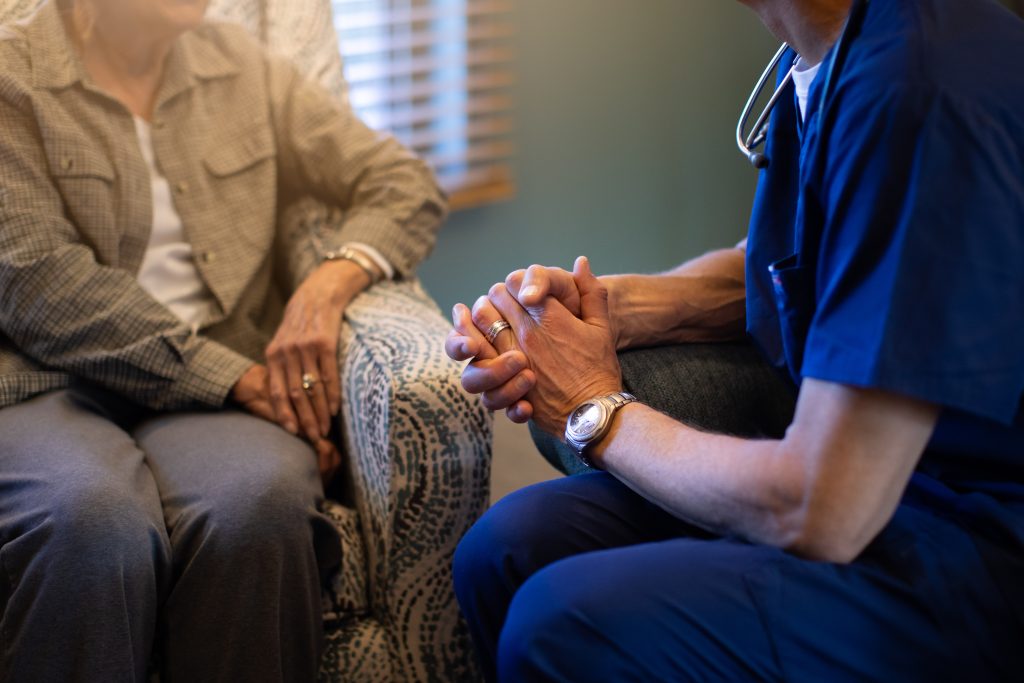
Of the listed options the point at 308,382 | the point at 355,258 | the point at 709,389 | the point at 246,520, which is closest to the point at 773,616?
the point at 709,389

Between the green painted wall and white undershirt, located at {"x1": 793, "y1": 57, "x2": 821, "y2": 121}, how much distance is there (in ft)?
5.11

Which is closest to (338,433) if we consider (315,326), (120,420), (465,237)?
(315,326)

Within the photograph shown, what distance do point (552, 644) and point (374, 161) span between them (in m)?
0.94

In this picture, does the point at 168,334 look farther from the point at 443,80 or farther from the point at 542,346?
the point at 443,80

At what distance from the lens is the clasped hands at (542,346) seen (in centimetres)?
108

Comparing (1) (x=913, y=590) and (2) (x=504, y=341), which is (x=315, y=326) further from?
(1) (x=913, y=590)

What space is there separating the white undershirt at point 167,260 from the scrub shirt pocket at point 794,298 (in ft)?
2.83

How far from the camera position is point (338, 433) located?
148 centimetres

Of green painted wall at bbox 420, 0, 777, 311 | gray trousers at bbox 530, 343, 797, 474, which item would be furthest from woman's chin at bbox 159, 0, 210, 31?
green painted wall at bbox 420, 0, 777, 311

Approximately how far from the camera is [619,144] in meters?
2.81

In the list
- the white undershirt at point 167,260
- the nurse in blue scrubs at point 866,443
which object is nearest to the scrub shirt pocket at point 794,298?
the nurse in blue scrubs at point 866,443

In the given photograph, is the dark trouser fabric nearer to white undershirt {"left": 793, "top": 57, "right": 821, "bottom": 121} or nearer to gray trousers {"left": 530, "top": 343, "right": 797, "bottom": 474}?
gray trousers {"left": 530, "top": 343, "right": 797, "bottom": 474}

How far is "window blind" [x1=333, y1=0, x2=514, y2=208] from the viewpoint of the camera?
234 centimetres

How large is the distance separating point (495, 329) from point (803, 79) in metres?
0.40
